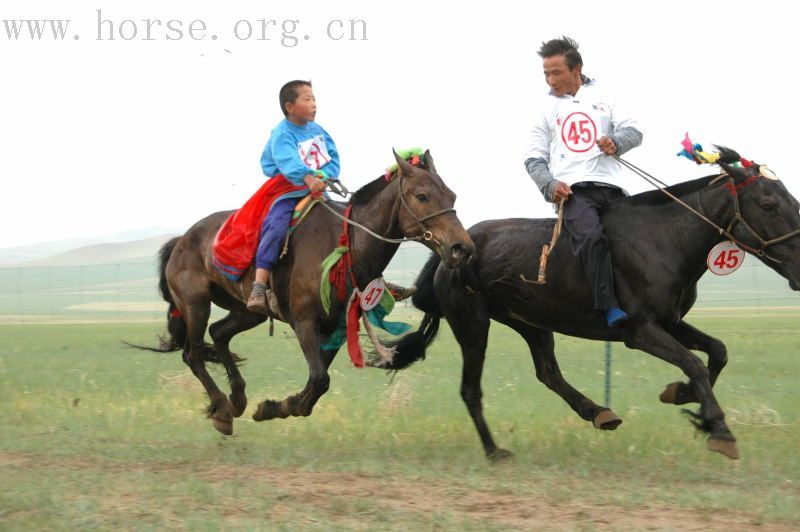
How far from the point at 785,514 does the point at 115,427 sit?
5.91 meters

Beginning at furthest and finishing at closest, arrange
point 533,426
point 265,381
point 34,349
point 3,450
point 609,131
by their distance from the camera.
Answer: point 34,349
point 265,381
point 533,426
point 3,450
point 609,131

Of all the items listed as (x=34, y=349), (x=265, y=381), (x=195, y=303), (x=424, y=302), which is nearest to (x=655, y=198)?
(x=424, y=302)

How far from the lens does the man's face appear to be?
7938mm

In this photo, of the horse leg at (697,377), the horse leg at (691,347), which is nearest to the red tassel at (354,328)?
the horse leg at (697,377)

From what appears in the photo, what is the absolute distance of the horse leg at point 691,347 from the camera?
24.7ft

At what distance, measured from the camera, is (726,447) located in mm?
6738

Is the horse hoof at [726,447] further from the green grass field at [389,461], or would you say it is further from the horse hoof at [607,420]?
the horse hoof at [607,420]

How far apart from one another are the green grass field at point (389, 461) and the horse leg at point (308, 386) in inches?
14.2

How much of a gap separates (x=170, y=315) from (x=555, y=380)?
3668mm

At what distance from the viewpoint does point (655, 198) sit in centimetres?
767

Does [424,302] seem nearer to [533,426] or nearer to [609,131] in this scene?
[533,426]

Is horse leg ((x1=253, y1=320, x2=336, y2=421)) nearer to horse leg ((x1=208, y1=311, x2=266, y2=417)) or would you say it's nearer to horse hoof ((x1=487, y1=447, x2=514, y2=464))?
horse hoof ((x1=487, y1=447, x2=514, y2=464))

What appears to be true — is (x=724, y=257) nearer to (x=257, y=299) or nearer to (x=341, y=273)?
(x=341, y=273)

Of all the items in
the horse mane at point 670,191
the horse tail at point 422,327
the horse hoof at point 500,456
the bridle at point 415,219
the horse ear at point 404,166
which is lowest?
the horse hoof at point 500,456
